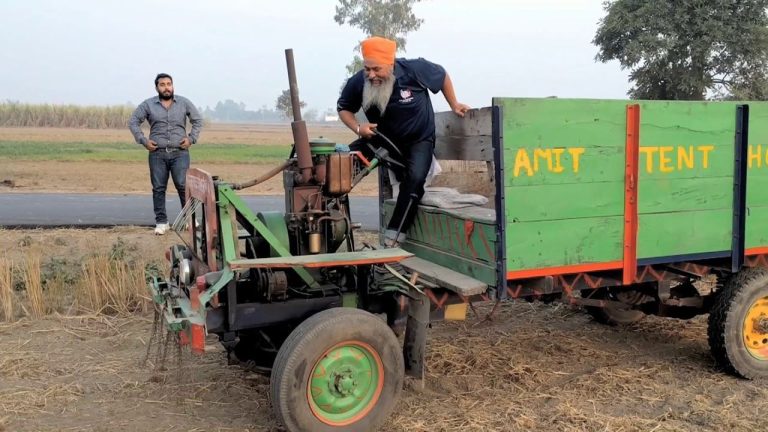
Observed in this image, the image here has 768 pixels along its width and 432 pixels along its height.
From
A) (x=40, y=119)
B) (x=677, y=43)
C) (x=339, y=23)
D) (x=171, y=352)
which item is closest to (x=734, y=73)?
(x=677, y=43)

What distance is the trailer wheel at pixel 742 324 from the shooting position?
4.58 m

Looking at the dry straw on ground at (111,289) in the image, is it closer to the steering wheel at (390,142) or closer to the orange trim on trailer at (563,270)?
the steering wheel at (390,142)

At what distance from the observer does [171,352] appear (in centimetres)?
524

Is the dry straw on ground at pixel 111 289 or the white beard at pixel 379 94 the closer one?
the white beard at pixel 379 94

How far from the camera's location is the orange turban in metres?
4.26

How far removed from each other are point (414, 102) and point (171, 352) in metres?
2.66

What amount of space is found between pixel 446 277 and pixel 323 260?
0.90m

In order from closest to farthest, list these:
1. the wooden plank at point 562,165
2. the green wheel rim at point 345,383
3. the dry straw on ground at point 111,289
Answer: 1. the green wheel rim at point 345,383
2. the wooden plank at point 562,165
3. the dry straw on ground at point 111,289

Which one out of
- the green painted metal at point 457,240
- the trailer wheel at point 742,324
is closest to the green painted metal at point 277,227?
the green painted metal at point 457,240

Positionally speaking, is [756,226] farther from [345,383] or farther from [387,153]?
Result: [345,383]

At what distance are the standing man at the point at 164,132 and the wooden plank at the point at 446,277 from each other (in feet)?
14.8

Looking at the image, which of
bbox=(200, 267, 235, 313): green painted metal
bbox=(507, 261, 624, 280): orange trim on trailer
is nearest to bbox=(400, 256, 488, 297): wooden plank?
bbox=(507, 261, 624, 280): orange trim on trailer

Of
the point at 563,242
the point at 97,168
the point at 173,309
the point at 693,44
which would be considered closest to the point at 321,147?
the point at 173,309

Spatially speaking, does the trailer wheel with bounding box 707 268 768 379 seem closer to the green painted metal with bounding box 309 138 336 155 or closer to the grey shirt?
the green painted metal with bounding box 309 138 336 155
